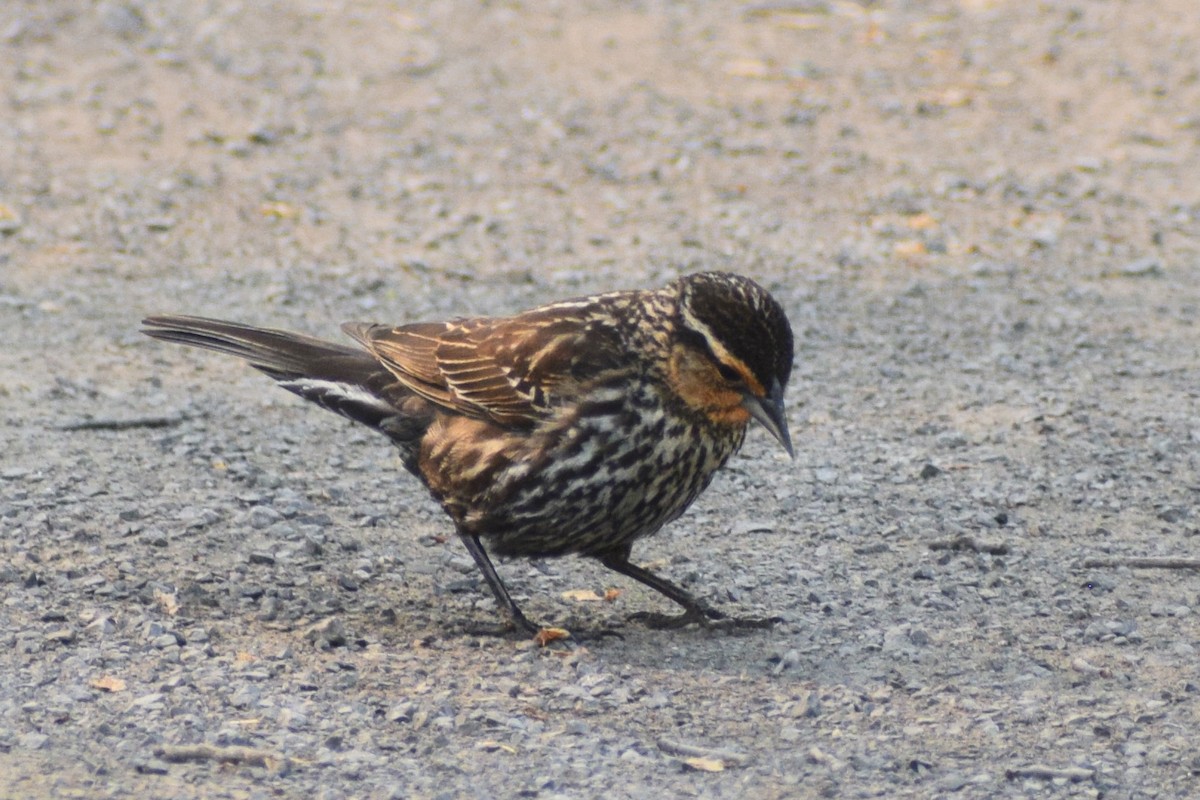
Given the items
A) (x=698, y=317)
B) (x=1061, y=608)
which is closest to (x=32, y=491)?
(x=698, y=317)

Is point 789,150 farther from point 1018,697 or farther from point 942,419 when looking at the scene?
point 1018,697

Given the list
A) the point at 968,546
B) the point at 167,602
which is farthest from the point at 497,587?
the point at 968,546

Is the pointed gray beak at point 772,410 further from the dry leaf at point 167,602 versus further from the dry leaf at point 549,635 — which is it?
the dry leaf at point 167,602

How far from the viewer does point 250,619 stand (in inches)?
228

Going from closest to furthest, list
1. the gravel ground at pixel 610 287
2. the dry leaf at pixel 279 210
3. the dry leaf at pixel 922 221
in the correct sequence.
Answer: the gravel ground at pixel 610 287 → the dry leaf at pixel 279 210 → the dry leaf at pixel 922 221

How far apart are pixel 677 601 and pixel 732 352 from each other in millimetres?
1066

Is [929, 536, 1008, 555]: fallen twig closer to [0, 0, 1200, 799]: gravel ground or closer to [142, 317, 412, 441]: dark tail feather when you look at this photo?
[0, 0, 1200, 799]: gravel ground

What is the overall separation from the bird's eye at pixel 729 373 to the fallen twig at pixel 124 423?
3122 millimetres

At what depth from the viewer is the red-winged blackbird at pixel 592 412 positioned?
557cm

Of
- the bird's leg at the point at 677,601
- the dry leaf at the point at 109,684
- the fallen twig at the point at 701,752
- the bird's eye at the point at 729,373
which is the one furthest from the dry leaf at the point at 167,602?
the bird's eye at the point at 729,373

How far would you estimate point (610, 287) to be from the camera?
9.85m

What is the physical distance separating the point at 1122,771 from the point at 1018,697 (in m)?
0.55

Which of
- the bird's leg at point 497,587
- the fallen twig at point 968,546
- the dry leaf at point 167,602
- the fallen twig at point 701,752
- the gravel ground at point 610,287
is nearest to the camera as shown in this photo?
the fallen twig at point 701,752

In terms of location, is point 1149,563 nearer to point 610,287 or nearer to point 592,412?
point 592,412
